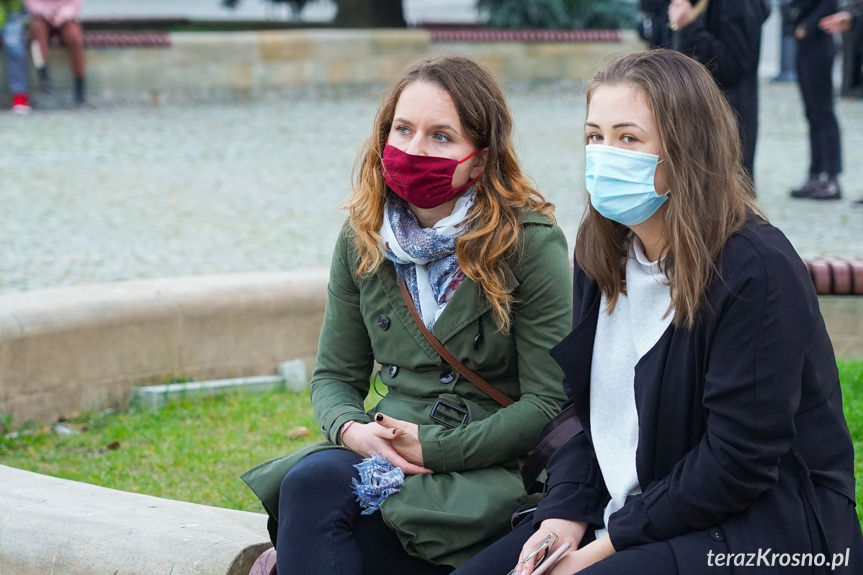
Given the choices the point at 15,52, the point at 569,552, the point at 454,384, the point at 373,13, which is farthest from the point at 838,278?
the point at 373,13

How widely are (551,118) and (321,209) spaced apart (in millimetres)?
5489

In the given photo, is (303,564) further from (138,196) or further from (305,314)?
(138,196)

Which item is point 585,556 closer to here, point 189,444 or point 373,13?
point 189,444

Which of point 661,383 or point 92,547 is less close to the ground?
point 661,383

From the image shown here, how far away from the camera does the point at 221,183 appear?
32.1 feet

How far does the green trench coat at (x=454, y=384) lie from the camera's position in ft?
9.52

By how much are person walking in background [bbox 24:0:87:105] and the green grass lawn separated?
9355 millimetres

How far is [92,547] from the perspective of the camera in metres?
3.07

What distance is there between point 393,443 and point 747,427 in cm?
92

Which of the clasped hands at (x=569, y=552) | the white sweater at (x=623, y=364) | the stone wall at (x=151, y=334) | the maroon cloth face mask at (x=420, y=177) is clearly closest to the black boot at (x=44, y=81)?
the stone wall at (x=151, y=334)

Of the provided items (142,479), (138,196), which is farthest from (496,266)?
(138,196)

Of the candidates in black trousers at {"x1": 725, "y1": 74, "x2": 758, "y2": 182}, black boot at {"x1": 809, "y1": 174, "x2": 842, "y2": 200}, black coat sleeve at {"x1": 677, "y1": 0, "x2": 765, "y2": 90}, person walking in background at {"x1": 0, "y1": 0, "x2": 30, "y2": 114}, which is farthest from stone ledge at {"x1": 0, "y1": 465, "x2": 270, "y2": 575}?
person walking in background at {"x1": 0, "y1": 0, "x2": 30, "y2": 114}

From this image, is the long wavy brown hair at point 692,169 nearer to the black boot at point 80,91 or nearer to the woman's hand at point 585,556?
the woman's hand at point 585,556

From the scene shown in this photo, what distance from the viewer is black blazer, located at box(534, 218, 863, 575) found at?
2402 mm
